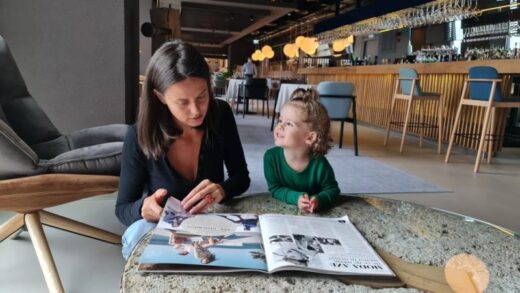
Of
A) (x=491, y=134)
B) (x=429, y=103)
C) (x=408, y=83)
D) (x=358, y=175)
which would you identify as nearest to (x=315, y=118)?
(x=358, y=175)

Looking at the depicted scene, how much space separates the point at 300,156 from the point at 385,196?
6.04 ft

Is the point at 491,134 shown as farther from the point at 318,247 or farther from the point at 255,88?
the point at 255,88

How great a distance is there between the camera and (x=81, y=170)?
148 cm

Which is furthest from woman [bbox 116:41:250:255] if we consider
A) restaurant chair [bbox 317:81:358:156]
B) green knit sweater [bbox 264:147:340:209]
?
restaurant chair [bbox 317:81:358:156]

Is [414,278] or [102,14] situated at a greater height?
[102,14]

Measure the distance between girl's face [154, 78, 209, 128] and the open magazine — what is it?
0.29m

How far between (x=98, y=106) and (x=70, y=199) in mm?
1145

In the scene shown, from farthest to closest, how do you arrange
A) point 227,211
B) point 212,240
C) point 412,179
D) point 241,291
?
point 412,179, point 227,211, point 212,240, point 241,291

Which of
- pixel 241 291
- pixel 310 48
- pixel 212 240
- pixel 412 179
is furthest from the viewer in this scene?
pixel 310 48

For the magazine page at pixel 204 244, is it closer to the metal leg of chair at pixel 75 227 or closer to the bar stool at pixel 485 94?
the metal leg of chair at pixel 75 227

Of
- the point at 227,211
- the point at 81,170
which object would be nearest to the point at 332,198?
the point at 227,211

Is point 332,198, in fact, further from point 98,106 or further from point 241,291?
point 98,106

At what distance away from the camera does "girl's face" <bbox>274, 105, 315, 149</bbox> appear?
1158mm

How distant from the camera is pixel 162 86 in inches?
41.0
